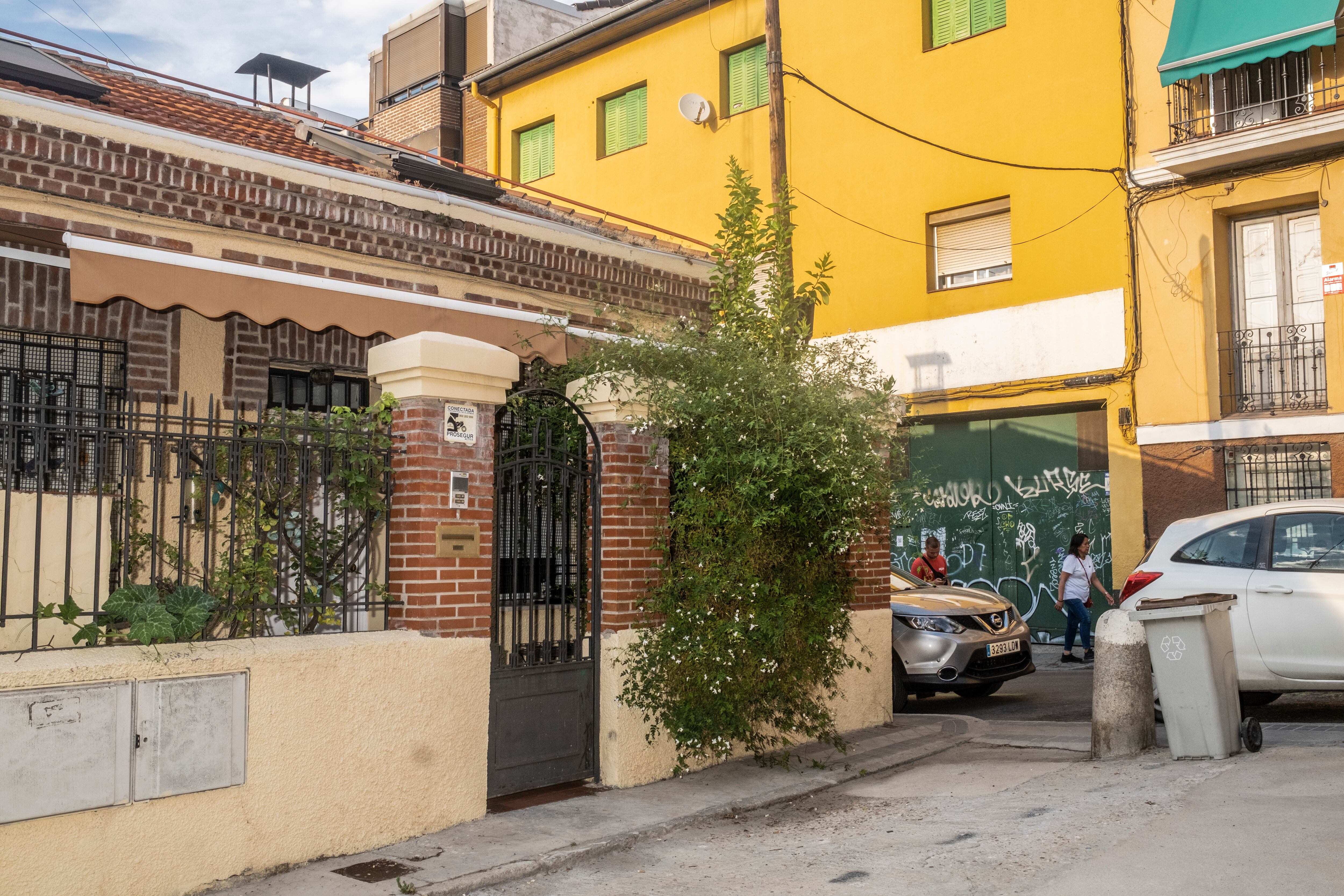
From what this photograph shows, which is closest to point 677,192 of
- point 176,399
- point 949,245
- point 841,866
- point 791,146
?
point 791,146

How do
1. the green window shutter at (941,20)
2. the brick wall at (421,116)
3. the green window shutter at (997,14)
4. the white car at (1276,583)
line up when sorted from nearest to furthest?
the white car at (1276,583) < the green window shutter at (997,14) < the green window shutter at (941,20) < the brick wall at (421,116)

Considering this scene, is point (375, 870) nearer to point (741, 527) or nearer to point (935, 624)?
point (741, 527)

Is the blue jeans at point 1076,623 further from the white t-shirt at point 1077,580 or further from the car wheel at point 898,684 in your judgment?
the car wheel at point 898,684

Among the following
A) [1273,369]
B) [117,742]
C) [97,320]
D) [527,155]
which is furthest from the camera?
[527,155]

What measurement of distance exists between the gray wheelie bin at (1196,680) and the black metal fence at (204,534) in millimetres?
4748

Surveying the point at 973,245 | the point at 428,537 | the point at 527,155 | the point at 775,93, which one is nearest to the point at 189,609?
the point at 428,537

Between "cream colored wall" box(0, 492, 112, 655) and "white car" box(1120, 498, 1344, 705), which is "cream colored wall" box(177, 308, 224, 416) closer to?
"cream colored wall" box(0, 492, 112, 655)

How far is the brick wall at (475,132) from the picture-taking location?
24859 mm

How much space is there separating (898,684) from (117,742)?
7.03 metres

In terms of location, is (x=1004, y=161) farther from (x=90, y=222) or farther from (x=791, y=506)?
(x=90, y=222)

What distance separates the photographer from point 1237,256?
1466 centimetres

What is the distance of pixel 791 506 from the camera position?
285 inches

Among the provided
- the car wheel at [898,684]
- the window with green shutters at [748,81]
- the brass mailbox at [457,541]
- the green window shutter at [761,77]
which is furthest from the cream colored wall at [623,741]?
the window with green shutters at [748,81]

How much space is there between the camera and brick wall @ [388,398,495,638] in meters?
6.30
